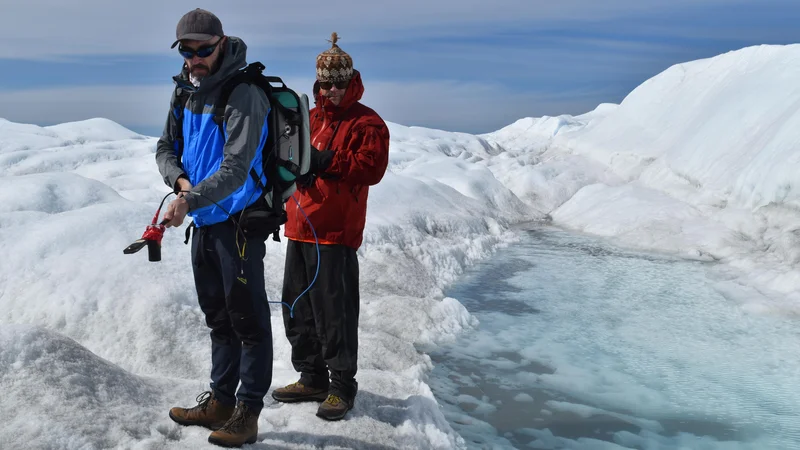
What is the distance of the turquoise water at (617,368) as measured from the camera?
449cm

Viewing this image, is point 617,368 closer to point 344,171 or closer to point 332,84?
point 344,171

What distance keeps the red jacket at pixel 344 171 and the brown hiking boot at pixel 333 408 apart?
929 mm

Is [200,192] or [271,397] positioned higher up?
[200,192]

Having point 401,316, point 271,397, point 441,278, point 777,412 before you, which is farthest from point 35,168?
point 777,412

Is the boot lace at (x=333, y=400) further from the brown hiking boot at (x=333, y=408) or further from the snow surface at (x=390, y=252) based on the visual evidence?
the snow surface at (x=390, y=252)

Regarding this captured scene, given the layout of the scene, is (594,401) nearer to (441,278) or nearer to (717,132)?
(441,278)

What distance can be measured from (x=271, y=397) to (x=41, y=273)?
10.6ft

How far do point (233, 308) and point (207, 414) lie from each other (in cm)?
70

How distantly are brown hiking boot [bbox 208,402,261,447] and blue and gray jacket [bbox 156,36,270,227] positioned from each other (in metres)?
0.97

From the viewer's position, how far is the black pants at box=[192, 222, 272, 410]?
284 cm

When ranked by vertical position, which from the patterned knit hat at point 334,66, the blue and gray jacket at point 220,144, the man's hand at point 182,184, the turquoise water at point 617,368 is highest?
the patterned knit hat at point 334,66

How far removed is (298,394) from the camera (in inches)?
149

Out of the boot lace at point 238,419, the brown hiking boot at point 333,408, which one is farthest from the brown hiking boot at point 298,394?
the boot lace at point 238,419

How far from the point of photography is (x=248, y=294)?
287cm
